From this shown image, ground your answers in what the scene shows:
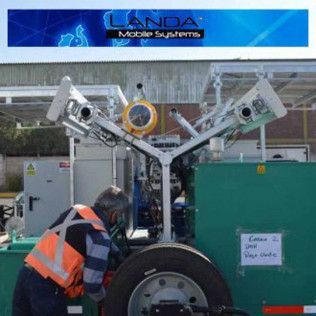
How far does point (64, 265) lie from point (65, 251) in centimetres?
10

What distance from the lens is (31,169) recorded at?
1049 cm

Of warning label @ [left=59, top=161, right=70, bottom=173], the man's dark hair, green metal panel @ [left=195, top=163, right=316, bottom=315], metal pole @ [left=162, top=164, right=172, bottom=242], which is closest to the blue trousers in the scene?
the man's dark hair

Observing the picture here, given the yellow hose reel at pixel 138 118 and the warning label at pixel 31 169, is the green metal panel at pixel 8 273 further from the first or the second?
the warning label at pixel 31 169

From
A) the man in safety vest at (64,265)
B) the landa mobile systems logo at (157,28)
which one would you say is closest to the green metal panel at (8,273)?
the man in safety vest at (64,265)

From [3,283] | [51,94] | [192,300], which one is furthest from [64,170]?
[192,300]

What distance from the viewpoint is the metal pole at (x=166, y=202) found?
429cm

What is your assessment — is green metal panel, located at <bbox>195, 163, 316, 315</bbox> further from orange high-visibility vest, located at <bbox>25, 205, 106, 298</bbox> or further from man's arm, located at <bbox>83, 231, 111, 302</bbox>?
orange high-visibility vest, located at <bbox>25, 205, 106, 298</bbox>

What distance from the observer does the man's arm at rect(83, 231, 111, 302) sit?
3.79m

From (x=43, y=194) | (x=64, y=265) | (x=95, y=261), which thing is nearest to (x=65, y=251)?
(x=64, y=265)

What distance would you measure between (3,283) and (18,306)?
17.0 inches

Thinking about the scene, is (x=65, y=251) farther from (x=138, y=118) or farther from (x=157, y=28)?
(x=157, y=28)

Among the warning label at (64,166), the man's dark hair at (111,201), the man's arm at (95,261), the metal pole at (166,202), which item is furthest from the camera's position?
the warning label at (64,166)

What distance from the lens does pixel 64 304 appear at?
3922mm

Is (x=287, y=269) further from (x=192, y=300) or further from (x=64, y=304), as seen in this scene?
(x=64, y=304)
